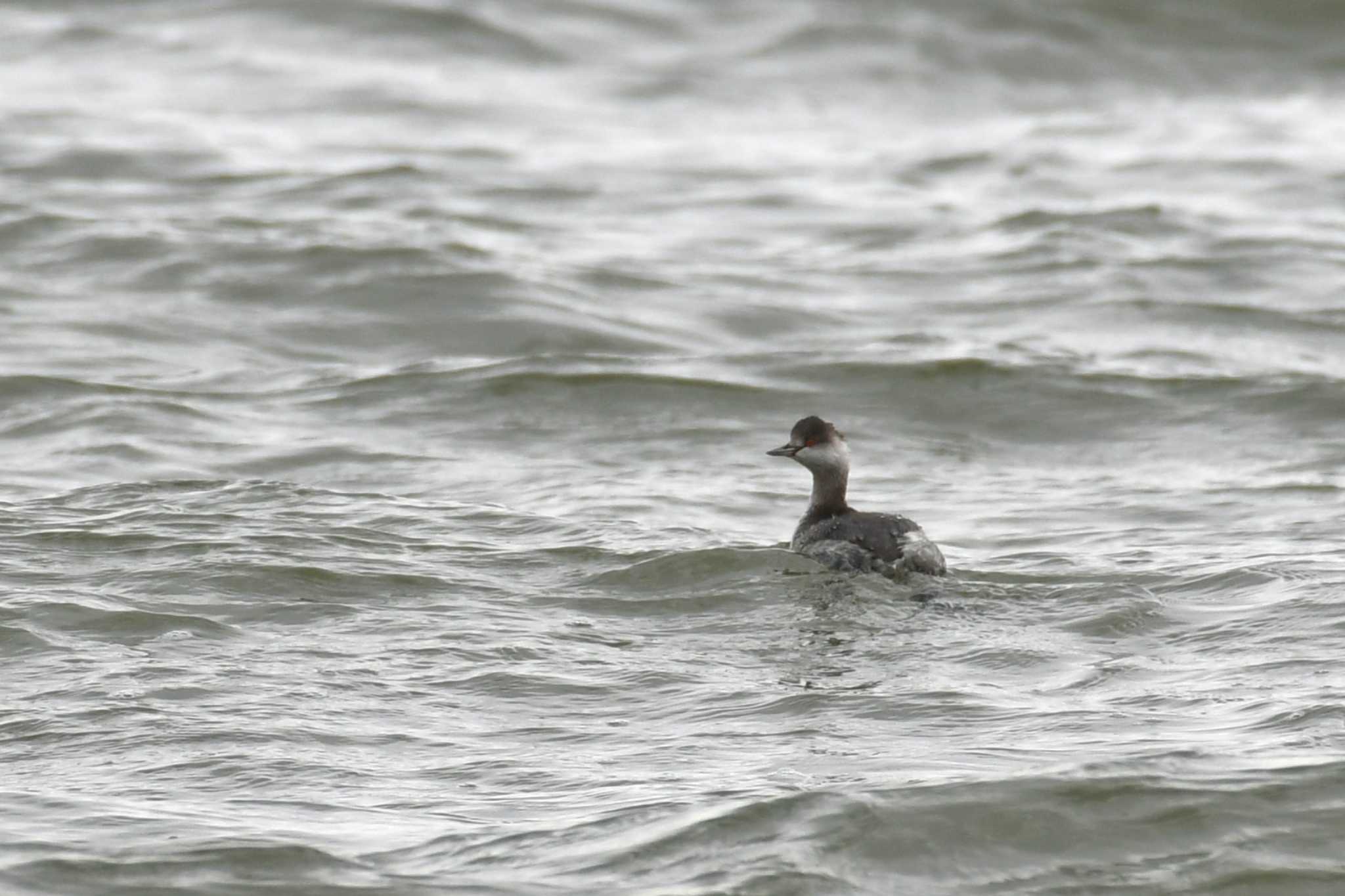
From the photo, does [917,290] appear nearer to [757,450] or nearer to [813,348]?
[813,348]

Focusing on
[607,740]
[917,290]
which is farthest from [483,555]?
[917,290]

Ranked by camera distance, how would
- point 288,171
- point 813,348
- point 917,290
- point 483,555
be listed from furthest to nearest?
point 288,171
point 917,290
point 813,348
point 483,555

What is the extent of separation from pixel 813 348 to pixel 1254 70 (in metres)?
12.7

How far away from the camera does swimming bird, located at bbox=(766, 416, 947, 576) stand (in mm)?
9227

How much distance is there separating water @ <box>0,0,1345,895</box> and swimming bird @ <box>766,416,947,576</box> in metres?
0.14

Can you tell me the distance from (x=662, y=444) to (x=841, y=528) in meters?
2.90

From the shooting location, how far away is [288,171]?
65.7 feet

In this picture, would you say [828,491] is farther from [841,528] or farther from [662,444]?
[662,444]

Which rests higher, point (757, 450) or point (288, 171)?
point (288, 171)

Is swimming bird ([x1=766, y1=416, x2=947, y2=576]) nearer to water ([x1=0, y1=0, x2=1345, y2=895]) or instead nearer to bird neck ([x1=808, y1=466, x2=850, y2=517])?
bird neck ([x1=808, y1=466, x2=850, y2=517])

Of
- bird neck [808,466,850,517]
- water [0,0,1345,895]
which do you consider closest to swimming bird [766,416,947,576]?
bird neck [808,466,850,517]

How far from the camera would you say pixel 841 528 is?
955 cm

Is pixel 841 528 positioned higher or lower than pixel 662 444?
lower

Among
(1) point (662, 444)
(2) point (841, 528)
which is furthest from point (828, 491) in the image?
(1) point (662, 444)
